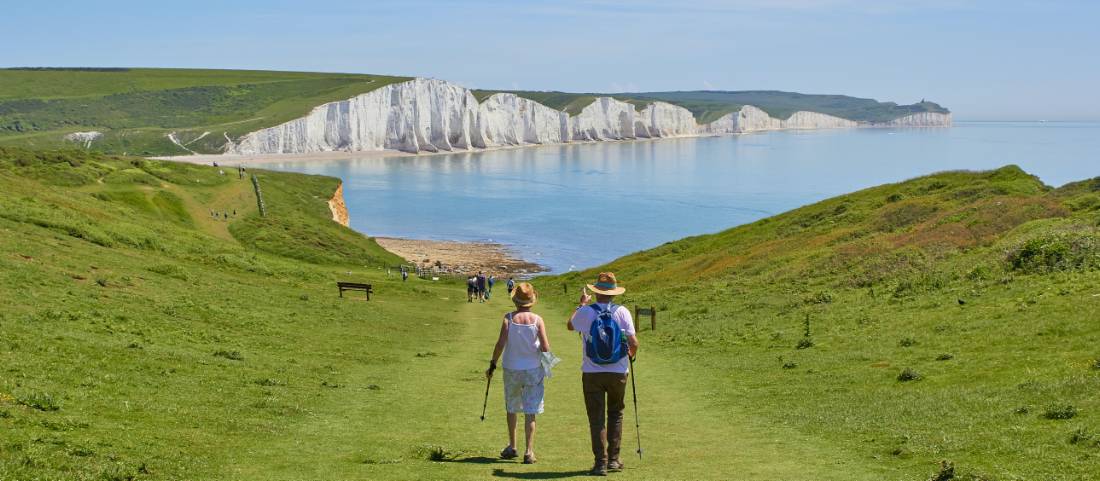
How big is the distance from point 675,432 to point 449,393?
20.0 feet

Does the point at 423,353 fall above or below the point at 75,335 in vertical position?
below

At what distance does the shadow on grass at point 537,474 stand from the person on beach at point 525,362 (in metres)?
0.55

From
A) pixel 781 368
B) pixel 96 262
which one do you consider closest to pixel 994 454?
pixel 781 368

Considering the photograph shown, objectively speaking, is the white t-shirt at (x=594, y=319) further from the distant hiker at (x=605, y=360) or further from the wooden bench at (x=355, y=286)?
the wooden bench at (x=355, y=286)

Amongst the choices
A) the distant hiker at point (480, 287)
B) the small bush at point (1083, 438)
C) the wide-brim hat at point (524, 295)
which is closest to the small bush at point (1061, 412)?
the small bush at point (1083, 438)

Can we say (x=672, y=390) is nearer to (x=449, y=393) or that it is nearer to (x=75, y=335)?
(x=449, y=393)

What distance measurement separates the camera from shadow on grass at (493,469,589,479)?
1243 cm

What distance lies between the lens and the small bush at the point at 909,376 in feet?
64.1

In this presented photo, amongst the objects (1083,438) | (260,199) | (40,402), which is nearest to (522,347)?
(40,402)

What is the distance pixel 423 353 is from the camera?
1117 inches

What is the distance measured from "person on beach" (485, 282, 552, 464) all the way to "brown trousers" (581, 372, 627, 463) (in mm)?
799

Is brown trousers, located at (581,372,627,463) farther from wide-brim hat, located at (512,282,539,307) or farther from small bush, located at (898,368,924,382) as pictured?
small bush, located at (898,368,924,382)

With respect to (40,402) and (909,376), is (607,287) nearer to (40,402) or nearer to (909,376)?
(40,402)

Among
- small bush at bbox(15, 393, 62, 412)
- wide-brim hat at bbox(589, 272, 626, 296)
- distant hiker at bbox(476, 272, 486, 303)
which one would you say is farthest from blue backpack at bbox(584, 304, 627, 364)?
distant hiker at bbox(476, 272, 486, 303)
